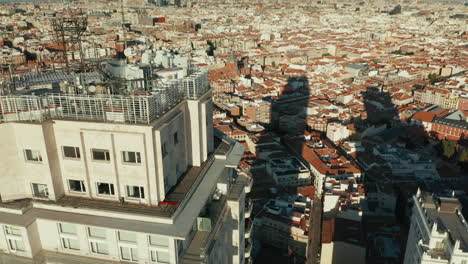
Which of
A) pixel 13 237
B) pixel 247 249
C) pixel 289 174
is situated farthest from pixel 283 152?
pixel 13 237

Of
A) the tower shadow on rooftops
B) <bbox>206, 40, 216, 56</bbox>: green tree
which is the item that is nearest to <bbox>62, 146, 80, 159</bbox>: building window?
the tower shadow on rooftops

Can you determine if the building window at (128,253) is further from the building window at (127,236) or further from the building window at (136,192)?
the building window at (136,192)

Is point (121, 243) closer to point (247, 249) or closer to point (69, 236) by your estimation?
point (69, 236)

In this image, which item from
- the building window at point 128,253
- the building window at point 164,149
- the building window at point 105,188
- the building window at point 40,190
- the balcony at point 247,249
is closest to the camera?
the building window at point 128,253

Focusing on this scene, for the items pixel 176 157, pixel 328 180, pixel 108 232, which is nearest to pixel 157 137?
pixel 176 157

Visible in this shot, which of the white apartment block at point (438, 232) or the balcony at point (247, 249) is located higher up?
the balcony at point (247, 249)

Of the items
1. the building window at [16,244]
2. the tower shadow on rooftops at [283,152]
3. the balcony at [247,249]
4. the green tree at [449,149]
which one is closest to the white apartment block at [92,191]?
the building window at [16,244]

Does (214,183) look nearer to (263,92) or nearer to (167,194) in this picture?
(167,194)

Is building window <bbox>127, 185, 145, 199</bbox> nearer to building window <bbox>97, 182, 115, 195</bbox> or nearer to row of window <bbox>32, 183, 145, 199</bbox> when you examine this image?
row of window <bbox>32, 183, 145, 199</bbox>
